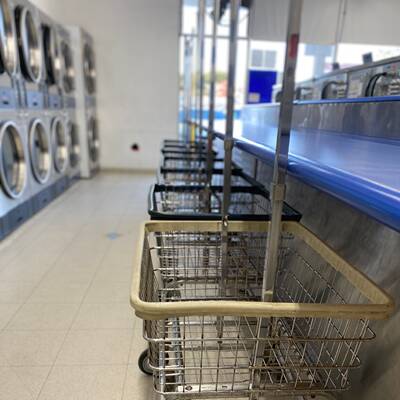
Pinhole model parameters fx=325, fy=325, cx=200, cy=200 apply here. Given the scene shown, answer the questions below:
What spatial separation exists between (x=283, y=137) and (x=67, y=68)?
463 cm

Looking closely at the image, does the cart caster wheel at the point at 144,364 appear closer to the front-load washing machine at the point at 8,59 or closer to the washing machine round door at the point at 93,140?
the front-load washing machine at the point at 8,59

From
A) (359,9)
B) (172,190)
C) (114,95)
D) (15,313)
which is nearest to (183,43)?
(114,95)

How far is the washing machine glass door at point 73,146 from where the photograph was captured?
459 centimetres

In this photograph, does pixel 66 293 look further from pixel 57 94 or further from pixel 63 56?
pixel 63 56

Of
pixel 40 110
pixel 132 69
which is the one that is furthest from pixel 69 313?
pixel 132 69

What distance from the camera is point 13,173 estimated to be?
9.79ft

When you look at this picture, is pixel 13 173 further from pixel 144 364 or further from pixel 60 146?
pixel 144 364

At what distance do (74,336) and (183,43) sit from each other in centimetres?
509

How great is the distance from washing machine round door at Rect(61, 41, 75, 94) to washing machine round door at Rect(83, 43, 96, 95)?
0.69ft

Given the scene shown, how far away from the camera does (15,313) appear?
1748 mm

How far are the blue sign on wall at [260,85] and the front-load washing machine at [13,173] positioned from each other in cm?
437

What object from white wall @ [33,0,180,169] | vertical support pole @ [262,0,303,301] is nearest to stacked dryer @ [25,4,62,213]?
white wall @ [33,0,180,169]

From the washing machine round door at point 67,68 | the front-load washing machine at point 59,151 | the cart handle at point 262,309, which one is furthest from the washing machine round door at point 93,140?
the cart handle at point 262,309

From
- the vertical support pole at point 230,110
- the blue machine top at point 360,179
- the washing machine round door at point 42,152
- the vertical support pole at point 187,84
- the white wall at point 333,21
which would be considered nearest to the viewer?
the blue machine top at point 360,179
